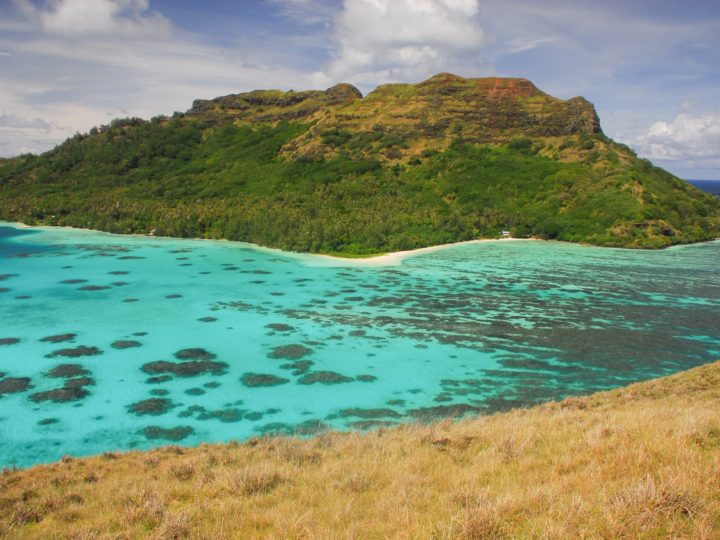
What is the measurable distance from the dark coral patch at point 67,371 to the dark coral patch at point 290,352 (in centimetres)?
862

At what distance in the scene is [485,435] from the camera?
12.0 meters

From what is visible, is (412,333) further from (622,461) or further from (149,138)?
(149,138)

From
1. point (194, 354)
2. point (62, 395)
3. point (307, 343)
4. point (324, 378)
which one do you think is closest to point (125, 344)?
point (194, 354)

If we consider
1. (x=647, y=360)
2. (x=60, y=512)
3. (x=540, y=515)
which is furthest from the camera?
(x=647, y=360)

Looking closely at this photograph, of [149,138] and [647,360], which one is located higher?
[149,138]

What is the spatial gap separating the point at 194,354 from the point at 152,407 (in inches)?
247

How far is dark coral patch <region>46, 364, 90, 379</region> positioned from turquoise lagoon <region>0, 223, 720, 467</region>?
93 mm

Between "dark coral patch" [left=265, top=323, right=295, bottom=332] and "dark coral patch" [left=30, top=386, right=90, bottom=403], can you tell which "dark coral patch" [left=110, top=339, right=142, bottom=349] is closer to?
"dark coral patch" [left=30, top=386, right=90, bottom=403]

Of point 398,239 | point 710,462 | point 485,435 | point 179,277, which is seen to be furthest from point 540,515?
point 398,239

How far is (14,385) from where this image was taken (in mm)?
20906

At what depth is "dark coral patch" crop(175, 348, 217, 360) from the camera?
25156mm

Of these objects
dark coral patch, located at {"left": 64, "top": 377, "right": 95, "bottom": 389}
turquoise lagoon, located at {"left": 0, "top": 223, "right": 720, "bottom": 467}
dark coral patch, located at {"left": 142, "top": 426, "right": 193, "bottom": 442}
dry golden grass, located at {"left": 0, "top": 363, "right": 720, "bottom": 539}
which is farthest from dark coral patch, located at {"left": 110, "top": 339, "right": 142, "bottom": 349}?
dry golden grass, located at {"left": 0, "top": 363, "right": 720, "bottom": 539}

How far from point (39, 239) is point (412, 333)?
7319 cm

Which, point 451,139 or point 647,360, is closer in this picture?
point 647,360
